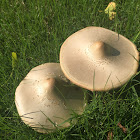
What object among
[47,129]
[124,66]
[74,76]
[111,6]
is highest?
[111,6]

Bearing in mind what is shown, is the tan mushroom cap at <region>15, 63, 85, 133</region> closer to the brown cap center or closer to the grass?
the grass

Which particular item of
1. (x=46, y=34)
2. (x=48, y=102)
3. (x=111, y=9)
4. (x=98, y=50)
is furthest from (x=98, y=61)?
(x=111, y=9)

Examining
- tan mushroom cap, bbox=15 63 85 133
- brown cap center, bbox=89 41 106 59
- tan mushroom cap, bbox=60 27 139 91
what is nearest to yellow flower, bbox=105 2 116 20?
tan mushroom cap, bbox=60 27 139 91

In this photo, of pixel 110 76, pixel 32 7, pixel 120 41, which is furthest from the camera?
pixel 32 7

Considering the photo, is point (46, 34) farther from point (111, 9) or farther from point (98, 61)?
point (98, 61)

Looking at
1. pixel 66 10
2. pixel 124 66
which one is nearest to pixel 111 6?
pixel 66 10

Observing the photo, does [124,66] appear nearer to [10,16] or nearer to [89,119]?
[89,119]

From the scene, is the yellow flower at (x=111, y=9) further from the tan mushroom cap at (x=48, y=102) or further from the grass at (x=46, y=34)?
the tan mushroom cap at (x=48, y=102)

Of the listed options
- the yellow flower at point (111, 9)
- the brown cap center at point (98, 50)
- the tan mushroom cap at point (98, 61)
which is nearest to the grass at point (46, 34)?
the yellow flower at point (111, 9)
